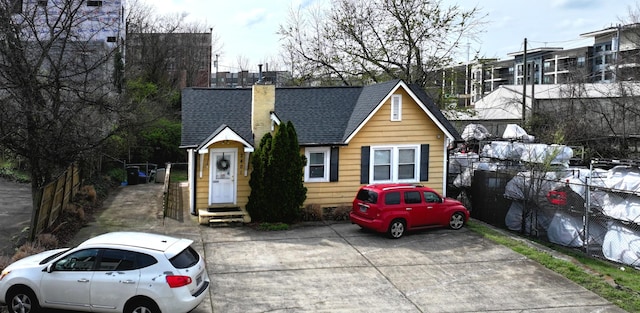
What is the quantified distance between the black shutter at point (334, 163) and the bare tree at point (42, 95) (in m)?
7.45

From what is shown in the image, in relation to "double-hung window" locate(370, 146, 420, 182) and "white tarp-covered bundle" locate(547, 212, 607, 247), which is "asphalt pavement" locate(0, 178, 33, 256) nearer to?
"double-hung window" locate(370, 146, 420, 182)

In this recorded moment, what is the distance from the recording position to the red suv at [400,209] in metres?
16.8

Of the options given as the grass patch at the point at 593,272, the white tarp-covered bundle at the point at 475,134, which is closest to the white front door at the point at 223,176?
the grass patch at the point at 593,272

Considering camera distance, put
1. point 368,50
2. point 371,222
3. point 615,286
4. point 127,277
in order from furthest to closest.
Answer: point 368,50 → point 371,222 → point 615,286 → point 127,277

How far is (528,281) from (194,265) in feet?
26.3

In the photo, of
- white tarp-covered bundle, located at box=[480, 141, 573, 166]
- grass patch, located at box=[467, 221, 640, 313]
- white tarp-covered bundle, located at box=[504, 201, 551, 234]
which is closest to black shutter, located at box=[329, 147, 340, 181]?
grass patch, located at box=[467, 221, 640, 313]

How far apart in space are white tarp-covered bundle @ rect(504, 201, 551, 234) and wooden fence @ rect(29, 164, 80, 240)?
15574 mm

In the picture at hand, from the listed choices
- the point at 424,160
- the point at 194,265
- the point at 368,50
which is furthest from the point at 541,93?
the point at 194,265

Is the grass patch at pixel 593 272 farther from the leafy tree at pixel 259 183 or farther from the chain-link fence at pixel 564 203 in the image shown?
the leafy tree at pixel 259 183

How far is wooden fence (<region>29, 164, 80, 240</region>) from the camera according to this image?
14.4 meters

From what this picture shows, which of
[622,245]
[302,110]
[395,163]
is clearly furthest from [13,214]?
[622,245]

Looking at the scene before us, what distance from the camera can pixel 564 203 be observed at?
57.8ft

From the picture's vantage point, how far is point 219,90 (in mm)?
22141

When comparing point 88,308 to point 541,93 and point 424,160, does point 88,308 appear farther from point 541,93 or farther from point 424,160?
point 541,93
